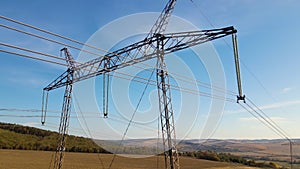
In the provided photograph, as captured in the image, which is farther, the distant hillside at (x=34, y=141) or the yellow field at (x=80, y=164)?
the distant hillside at (x=34, y=141)

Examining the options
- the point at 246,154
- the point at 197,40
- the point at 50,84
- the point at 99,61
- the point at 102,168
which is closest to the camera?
the point at 197,40

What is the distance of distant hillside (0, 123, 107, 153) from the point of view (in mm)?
72125

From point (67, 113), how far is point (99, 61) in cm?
576

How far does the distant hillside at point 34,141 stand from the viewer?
237ft

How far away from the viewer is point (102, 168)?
142ft

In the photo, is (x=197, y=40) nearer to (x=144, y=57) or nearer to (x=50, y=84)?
(x=144, y=57)

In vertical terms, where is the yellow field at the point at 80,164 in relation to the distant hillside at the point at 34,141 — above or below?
below

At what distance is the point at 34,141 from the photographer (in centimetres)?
7950

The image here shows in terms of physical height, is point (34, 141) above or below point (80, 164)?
above

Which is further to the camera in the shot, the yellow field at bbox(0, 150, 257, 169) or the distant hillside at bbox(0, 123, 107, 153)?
the distant hillside at bbox(0, 123, 107, 153)

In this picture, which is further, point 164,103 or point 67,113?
point 67,113

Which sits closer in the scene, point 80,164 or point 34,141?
point 80,164

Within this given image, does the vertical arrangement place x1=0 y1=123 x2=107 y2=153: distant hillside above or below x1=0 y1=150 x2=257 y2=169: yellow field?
above

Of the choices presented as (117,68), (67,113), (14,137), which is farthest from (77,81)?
(14,137)
